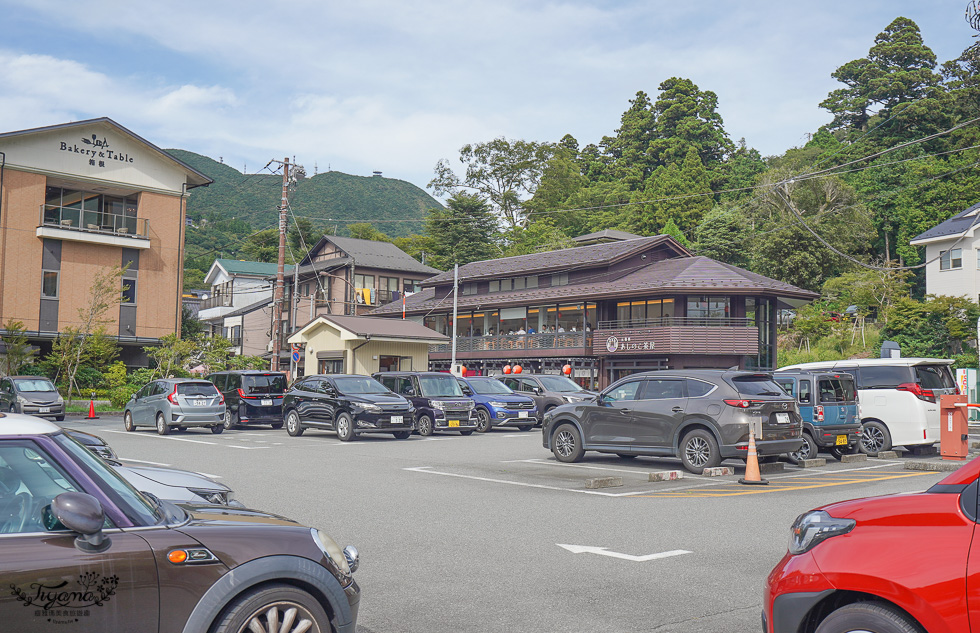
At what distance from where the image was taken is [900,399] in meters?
17.3

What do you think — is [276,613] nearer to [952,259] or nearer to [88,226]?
[88,226]

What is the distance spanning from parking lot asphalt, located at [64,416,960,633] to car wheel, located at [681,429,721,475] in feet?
1.17

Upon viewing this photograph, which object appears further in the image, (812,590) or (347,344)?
(347,344)

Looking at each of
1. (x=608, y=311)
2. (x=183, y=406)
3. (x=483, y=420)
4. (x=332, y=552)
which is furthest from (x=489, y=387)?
(x=332, y=552)

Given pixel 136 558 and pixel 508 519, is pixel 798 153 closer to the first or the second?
pixel 508 519

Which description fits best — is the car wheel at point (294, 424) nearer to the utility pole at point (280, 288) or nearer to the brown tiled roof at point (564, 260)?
the utility pole at point (280, 288)

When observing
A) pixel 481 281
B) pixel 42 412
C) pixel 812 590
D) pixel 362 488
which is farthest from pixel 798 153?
pixel 812 590

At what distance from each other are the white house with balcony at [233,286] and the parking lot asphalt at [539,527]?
192 ft

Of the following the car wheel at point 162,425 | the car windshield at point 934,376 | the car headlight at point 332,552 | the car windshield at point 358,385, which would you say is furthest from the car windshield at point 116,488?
the car wheel at point 162,425

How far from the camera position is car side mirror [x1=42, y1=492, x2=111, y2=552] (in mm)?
3467

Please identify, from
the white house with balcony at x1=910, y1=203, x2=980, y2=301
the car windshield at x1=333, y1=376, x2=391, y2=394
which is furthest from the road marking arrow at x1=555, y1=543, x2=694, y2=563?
the white house with balcony at x1=910, y1=203, x2=980, y2=301

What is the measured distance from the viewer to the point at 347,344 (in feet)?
128

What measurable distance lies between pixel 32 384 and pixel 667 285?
27.7 m

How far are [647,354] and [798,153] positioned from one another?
105 ft
